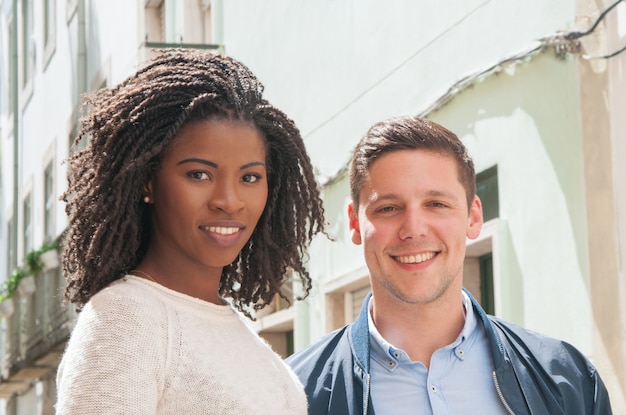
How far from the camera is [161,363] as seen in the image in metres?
3.78

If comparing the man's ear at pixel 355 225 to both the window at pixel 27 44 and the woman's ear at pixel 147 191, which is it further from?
the window at pixel 27 44

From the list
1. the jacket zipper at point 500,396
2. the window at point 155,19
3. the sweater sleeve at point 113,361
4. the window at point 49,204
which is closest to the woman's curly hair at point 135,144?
the sweater sleeve at point 113,361

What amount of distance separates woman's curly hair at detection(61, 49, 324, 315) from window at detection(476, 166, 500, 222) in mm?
5318

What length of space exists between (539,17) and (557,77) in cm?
44

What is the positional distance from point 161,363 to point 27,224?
25.4 metres

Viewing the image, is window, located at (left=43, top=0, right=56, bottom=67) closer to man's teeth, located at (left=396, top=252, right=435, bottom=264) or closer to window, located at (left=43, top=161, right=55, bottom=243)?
window, located at (left=43, top=161, right=55, bottom=243)

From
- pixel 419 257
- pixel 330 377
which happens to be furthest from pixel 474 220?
pixel 330 377

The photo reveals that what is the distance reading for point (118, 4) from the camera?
20.3 meters

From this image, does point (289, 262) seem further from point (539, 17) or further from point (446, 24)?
point (446, 24)

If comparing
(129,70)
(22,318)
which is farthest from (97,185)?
(22,318)

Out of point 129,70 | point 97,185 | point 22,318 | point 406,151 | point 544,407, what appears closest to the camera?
point 97,185

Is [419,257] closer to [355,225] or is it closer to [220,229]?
[355,225]

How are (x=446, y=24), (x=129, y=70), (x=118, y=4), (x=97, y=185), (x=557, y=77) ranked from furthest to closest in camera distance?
(x=118, y=4) < (x=129, y=70) < (x=446, y=24) < (x=557, y=77) < (x=97, y=185)

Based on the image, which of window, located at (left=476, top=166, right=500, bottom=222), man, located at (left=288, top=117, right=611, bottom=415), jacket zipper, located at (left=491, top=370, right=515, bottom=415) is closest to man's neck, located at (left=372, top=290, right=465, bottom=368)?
man, located at (left=288, top=117, right=611, bottom=415)
